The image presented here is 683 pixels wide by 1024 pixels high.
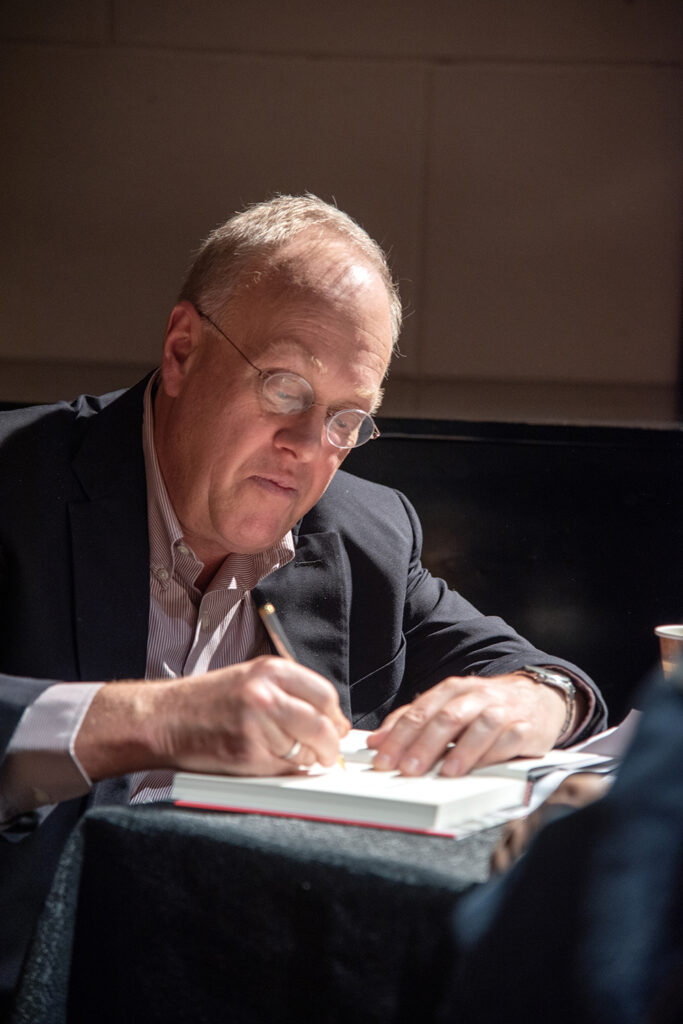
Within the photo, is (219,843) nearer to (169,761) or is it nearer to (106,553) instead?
(169,761)

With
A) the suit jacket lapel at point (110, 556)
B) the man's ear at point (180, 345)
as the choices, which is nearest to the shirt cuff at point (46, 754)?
the suit jacket lapel at point (110, 556)

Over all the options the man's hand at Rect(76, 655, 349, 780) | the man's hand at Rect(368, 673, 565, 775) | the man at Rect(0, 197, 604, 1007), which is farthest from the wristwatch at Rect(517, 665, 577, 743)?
the man's hand at Rect(76, 655, 349, 780)

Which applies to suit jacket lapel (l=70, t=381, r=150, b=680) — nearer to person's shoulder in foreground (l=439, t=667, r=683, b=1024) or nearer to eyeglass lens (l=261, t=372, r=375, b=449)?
eyeglass lens (l=261, t=372, r=375, b=449)

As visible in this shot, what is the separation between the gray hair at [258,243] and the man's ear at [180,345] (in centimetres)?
3

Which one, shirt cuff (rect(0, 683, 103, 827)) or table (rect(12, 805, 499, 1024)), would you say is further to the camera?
shirt cuff (rect(0, 683, 103, 827))

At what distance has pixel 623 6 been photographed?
339 cm

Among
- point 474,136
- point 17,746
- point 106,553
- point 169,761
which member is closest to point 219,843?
point 169,761

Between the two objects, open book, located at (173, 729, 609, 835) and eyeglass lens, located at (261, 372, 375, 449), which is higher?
eyeglass lens, located at (261, 372, 375, 449)

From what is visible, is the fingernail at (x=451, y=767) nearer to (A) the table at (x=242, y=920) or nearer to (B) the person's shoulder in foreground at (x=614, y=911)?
(A) the table at (x=242, y=920)

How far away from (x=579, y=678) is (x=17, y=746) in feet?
2.89

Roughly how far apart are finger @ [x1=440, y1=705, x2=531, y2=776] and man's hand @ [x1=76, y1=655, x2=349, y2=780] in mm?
132

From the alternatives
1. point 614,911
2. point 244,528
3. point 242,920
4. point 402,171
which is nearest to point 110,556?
point 244,528

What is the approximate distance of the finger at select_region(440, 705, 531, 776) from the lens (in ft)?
3.68

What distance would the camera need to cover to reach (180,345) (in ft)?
6.44
